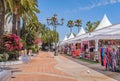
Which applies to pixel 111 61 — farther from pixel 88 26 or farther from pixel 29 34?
pixel 88 26

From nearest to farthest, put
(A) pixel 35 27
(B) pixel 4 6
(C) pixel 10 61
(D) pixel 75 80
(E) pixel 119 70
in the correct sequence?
(D) pixel 75 80
(E) pixel 119 70
(B) pixel 4 6
(C) pixel 10 61
(A) pixel 35 27

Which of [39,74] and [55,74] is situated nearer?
[39,74]

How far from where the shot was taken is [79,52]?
4944 centimetres

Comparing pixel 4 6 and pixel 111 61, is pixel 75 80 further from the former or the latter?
pixel 4 6

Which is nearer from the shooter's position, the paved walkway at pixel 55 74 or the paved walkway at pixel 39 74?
the paved walkway at pixel 39 74

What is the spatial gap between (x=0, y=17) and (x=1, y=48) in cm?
264

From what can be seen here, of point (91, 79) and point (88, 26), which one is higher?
point (88, 26)

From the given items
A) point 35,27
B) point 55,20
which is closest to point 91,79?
point 55,20

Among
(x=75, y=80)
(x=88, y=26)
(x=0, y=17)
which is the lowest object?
(x=75, y=80)

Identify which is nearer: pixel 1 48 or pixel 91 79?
pixel 91 79

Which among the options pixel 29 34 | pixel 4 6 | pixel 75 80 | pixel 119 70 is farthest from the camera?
pixel 29 34

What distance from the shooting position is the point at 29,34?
4731 centimetres

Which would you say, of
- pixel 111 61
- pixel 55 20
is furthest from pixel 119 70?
pixel 55 20

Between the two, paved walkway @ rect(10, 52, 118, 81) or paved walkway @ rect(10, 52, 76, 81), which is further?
paved walkway @ rect(10, 52, 118, 81)
